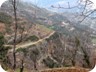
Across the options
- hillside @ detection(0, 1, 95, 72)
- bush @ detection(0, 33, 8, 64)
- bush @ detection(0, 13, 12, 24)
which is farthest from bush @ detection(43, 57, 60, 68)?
bush @ detection(0, 13, 12, 24)

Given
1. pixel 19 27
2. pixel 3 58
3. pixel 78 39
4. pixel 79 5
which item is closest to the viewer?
pixel 79 5

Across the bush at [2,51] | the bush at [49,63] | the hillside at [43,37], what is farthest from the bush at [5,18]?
the bush at [49,63]

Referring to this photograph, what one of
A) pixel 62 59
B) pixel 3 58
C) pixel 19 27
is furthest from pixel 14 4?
pixel 62 59

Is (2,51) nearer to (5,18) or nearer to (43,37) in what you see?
(5,18)

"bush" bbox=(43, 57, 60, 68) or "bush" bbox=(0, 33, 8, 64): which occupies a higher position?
"bush" bbox=(0, 33, 8, 64)

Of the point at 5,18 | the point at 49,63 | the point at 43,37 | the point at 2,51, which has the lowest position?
the point at 49,63

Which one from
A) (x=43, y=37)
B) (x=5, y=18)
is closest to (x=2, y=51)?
(x=5, y=18)

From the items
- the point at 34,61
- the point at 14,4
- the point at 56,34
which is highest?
the point at 14,4

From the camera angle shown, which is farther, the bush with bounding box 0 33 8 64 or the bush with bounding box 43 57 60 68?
the bush with bounding box 43 57 60 68

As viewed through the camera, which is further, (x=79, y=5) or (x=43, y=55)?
(x=43, y=55)

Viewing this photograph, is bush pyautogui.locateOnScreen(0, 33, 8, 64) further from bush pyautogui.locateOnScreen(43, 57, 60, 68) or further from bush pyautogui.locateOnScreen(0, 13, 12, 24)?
bush pyautogui.locateOnScreen(43, 57, 60, 68)

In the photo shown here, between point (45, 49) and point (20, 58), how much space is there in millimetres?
311

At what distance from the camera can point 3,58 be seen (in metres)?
3.37

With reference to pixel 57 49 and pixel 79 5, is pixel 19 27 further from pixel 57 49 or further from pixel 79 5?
pixel 79 5
